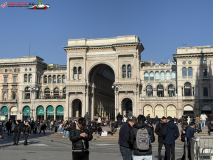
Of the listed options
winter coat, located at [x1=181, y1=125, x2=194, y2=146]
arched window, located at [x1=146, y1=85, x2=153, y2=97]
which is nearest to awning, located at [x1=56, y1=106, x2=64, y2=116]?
arched window, located at [x1=146, y1=85, x2=153, y2=97]

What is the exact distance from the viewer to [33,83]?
84.9 meters

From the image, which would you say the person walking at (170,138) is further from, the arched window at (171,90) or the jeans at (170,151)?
the arched window at (171,90)

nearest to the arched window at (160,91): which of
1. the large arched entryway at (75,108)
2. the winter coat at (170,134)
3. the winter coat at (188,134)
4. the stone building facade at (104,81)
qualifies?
the stone building facade at (104,81)

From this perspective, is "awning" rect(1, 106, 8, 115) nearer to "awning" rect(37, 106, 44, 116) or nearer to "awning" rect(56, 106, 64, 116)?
"awning" rect(37, 106, 44, 116)

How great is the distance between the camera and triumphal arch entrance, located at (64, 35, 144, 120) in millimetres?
71688

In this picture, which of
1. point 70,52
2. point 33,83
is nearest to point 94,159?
point 70,52

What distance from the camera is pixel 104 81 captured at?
8975 centimetres

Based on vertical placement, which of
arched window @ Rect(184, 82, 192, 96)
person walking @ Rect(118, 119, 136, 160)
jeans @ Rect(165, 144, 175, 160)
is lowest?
jeans @ Rect(165, 144, 175, 160)

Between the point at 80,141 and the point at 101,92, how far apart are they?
76608mm

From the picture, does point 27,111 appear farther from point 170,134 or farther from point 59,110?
point 170,134

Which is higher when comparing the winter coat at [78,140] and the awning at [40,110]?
the awning at [40,110]

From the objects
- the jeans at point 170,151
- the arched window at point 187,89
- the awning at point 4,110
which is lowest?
the jeans at point 170,151

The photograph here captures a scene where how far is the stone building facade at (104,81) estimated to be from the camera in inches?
2763

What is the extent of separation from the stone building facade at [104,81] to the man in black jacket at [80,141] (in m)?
59.2
